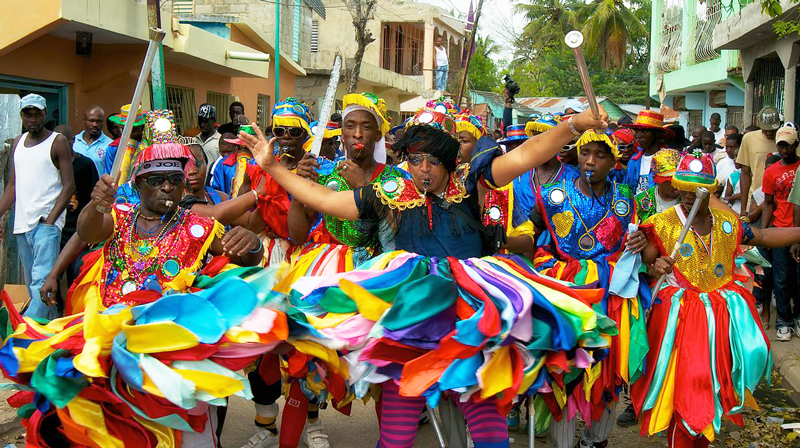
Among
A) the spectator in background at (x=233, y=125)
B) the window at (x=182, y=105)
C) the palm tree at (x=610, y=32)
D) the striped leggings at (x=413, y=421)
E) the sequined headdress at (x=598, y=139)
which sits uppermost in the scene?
the palm tree at (x=610, y=32)

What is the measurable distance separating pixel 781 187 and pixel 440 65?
32.5m

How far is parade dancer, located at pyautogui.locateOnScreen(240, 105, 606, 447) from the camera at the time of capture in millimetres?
3859

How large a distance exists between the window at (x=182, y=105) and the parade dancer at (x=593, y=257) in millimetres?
12686

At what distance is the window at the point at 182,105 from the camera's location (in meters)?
16.8

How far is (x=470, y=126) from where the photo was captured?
6676mm

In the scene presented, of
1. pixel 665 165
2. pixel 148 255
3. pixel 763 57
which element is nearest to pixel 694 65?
pixel 763 57

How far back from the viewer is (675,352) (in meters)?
4.91

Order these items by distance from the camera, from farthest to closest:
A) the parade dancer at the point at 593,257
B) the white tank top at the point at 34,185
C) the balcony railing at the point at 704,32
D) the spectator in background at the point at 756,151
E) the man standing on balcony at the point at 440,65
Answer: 1. the man standing on balcony at the point at 440,65
2. the balcony railing at the point at 704,32
3. the spectator in background at the point at 756,151
4. the white tank top at the point at 34,185
5. the parade dancer at the point at 593,257

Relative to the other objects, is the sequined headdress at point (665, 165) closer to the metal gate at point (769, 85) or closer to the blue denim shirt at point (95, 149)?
the blue denim shirt at point (95, 149)

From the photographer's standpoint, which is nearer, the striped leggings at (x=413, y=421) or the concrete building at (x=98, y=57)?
the striped leggings at (x=413, y=421)

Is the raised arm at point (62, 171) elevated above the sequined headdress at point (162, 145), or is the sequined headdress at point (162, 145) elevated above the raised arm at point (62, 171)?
the sequined headdress at point (162, 145)

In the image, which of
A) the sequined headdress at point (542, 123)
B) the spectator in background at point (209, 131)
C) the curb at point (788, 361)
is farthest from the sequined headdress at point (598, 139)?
the spectator in background at point (209, 131)

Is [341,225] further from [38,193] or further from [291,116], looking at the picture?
[38,193]

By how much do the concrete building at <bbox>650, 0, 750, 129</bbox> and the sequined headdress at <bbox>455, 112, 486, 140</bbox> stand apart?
13.5 meters
